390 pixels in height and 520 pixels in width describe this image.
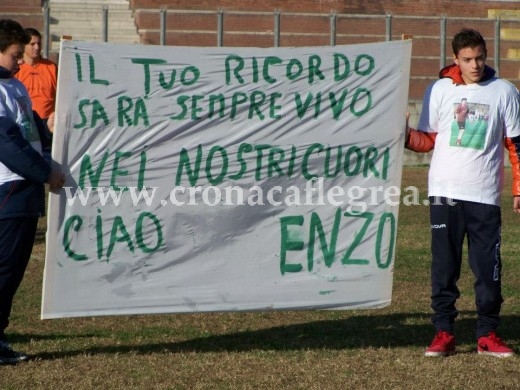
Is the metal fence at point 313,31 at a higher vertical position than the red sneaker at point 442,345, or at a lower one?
higher

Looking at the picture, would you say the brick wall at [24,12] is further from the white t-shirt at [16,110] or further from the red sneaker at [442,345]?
the red sneaker at [442,345]

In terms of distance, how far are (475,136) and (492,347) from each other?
4.07ft

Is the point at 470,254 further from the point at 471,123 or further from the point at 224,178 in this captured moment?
the point at 224,178

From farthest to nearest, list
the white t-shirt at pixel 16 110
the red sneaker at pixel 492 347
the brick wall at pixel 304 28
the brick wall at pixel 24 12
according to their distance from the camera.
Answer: the brick wall at pixel 24 12 < the brick wall at pixel 304 28 < the red sneaker at pixel 492 347 < the white t-shirt at pixel 16 110

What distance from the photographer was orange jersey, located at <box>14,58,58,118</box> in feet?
32.4

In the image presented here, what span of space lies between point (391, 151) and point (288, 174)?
0.66 metres

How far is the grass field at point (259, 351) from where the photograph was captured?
5852 mm

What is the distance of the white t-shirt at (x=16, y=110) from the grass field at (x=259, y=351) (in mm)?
1106

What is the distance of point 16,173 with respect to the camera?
19.8 ft

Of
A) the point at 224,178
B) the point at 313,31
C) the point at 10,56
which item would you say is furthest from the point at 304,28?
the point at 10,56

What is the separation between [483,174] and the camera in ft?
20.9

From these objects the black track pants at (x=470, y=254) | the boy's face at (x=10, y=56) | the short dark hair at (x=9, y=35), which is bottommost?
the black track pants at (x=470, y=254)

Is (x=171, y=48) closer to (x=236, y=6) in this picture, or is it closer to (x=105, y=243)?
(x=105, y=243)

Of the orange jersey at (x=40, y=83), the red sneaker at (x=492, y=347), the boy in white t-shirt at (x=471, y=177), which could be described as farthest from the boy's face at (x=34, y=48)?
the red sneaker at (x=492, y=347)
